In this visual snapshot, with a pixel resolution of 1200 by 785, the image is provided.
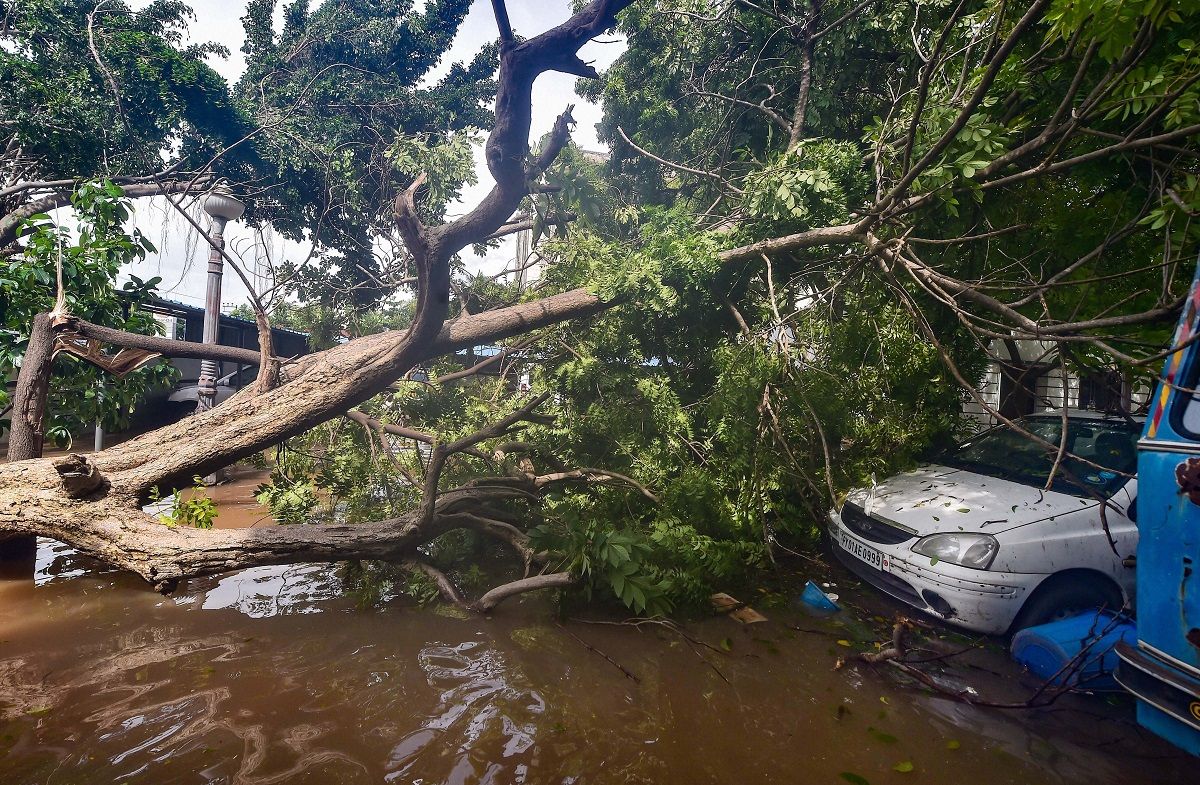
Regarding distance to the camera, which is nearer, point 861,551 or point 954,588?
point 954,588

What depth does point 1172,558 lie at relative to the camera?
2.29 metres

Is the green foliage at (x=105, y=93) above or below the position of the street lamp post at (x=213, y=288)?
above

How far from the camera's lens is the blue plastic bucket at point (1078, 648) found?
2984mm

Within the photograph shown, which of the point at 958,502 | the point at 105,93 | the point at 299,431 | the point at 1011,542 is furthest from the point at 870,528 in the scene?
the point at 105,93

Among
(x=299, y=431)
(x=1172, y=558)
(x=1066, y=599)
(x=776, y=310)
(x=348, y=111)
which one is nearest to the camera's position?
(x=1172, y=558)

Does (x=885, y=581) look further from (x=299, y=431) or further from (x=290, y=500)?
(x=290, y=500)

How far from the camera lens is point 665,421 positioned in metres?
5.05

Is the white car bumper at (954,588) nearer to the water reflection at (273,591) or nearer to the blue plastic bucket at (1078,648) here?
the blue plastic bucket at (1078,648)

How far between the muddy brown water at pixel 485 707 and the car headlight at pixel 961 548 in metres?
0.69

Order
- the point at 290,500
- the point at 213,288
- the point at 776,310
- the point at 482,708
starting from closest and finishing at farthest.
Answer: the point at 482,708 → the point at 776,310 → the point at 290,500 → the point at 213,288

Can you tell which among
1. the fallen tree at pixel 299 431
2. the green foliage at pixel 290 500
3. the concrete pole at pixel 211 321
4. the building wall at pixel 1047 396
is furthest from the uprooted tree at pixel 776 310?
the concrete pole at pixel 211 321

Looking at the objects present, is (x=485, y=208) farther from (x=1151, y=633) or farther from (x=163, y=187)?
(x=163, y=187)

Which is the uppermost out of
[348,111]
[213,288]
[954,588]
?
[348,111]

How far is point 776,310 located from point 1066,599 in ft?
Result: 9.44
